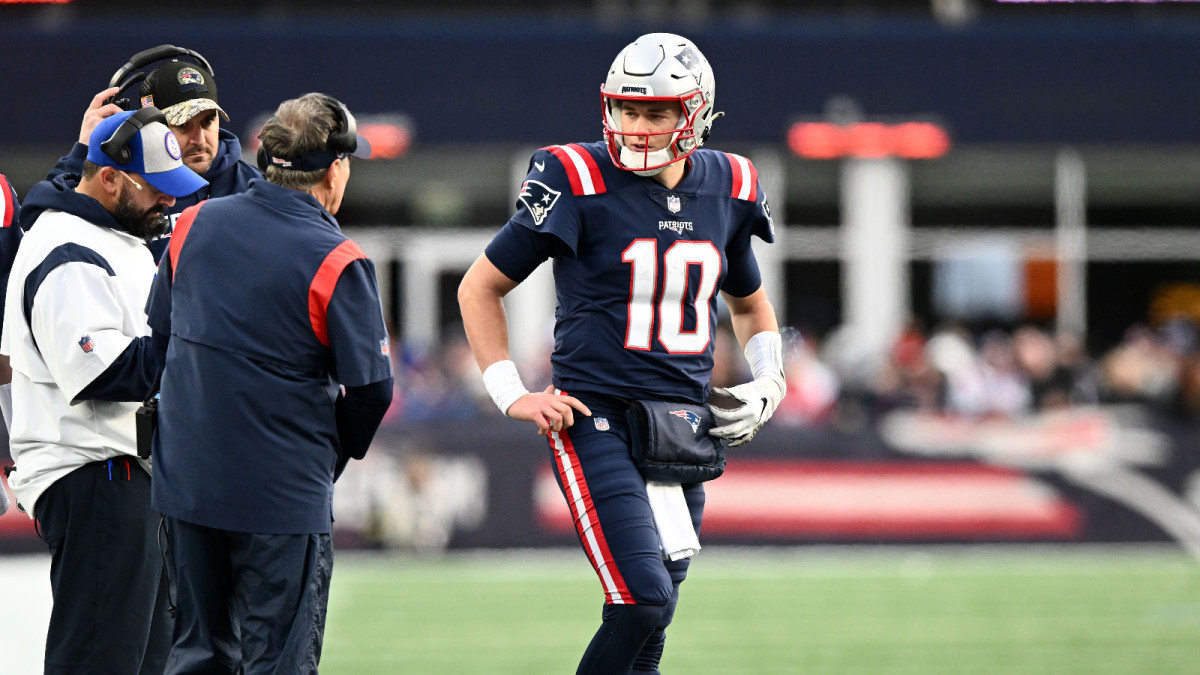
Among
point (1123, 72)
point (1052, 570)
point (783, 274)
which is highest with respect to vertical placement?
point (1123, 72)

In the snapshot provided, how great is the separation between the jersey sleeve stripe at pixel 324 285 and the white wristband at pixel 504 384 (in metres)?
0.72

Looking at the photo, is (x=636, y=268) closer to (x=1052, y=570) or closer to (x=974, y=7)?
(x=1052, y=570)

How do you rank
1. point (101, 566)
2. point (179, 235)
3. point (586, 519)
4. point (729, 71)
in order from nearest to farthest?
point (179, 235) < point (101, 566) < point (586, 519) < point (729, 71)

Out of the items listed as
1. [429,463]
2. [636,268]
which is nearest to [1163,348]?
[429,463]

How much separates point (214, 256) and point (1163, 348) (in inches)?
514

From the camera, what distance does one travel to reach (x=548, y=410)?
14.8 feet

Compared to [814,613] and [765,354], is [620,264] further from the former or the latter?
[814,613]

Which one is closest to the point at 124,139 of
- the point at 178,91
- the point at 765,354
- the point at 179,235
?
the point at 179,235

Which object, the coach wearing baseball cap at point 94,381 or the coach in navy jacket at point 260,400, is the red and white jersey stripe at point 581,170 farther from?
the coach wearing baseball cap at point 94,381

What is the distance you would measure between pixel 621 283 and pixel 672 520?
712 mm

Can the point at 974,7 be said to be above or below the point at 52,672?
above

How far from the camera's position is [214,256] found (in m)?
4.04

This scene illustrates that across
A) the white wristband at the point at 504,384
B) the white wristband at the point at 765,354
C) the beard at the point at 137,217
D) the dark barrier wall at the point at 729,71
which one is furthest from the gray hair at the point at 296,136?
the dark barrier wall at the point at 729,71

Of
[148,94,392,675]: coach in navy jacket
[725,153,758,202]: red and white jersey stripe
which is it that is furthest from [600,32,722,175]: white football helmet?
[148,94,392,675]: coach in navy jacket
